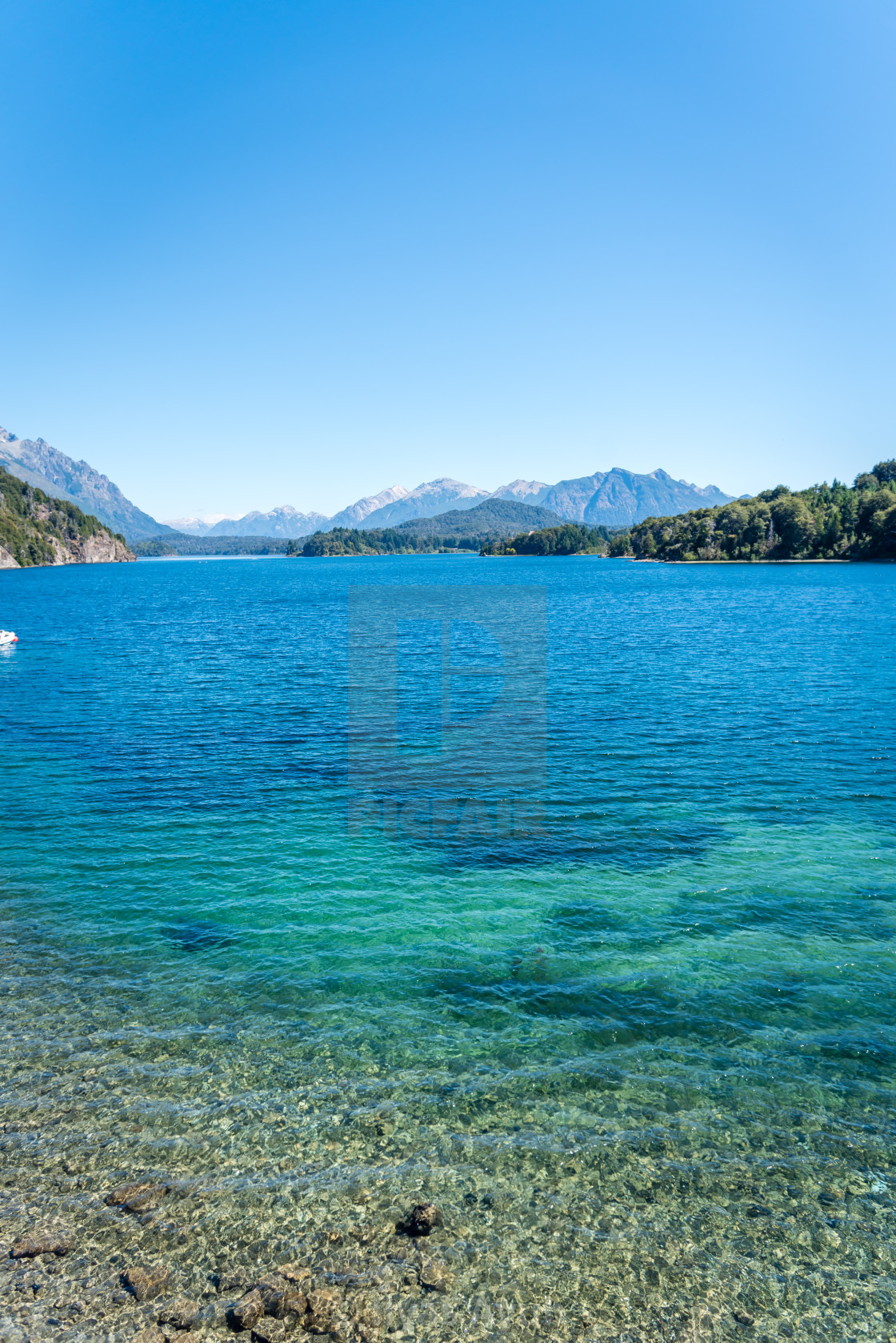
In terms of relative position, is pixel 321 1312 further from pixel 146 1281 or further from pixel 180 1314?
pixel 146 1281

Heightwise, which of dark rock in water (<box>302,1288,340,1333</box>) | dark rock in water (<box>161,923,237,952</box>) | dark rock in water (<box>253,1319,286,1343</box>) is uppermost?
dark rock in water (<box>161,923,237,952</box>)

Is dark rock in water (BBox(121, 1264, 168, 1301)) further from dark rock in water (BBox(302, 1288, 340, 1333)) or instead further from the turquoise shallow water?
dark rock in water (BBox(302, 1288, 340, 1333))

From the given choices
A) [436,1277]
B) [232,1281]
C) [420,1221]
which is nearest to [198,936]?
[232,1281]

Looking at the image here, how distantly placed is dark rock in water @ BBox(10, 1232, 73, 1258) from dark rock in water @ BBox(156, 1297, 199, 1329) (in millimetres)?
2211

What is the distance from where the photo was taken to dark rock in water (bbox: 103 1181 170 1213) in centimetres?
1241

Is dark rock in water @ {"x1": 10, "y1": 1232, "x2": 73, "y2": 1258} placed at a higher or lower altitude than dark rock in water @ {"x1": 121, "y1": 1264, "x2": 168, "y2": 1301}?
higher

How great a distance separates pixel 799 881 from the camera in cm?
2539

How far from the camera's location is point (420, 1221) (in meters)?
12.1

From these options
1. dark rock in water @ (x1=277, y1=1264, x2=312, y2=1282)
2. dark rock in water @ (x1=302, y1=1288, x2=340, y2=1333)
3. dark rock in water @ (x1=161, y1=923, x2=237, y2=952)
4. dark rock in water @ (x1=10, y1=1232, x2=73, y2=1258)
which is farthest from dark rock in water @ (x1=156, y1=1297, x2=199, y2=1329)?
dark rock in water @ (x1=161, y1=923, x2=237, y2=952)

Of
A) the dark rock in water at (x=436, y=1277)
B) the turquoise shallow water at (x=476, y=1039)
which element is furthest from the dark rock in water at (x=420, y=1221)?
the dark rock in water at (x=436, y=1277)

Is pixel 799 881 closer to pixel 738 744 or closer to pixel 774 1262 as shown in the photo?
pixel 774 1262

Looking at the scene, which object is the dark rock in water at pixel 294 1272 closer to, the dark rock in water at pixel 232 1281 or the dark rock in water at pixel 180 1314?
the dark rock in water at pixel 232 1281

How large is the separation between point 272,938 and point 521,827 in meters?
12.3

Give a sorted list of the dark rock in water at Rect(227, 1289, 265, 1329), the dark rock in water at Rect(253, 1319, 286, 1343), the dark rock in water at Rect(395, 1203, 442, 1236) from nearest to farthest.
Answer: the dark rock in water at Rect(253, 1319, 286, 1343)
the dark rock in water at Rect(227, 1289, 265, 1329)
the dark rock in water at Rect(395, 1203, 442, 1236)
